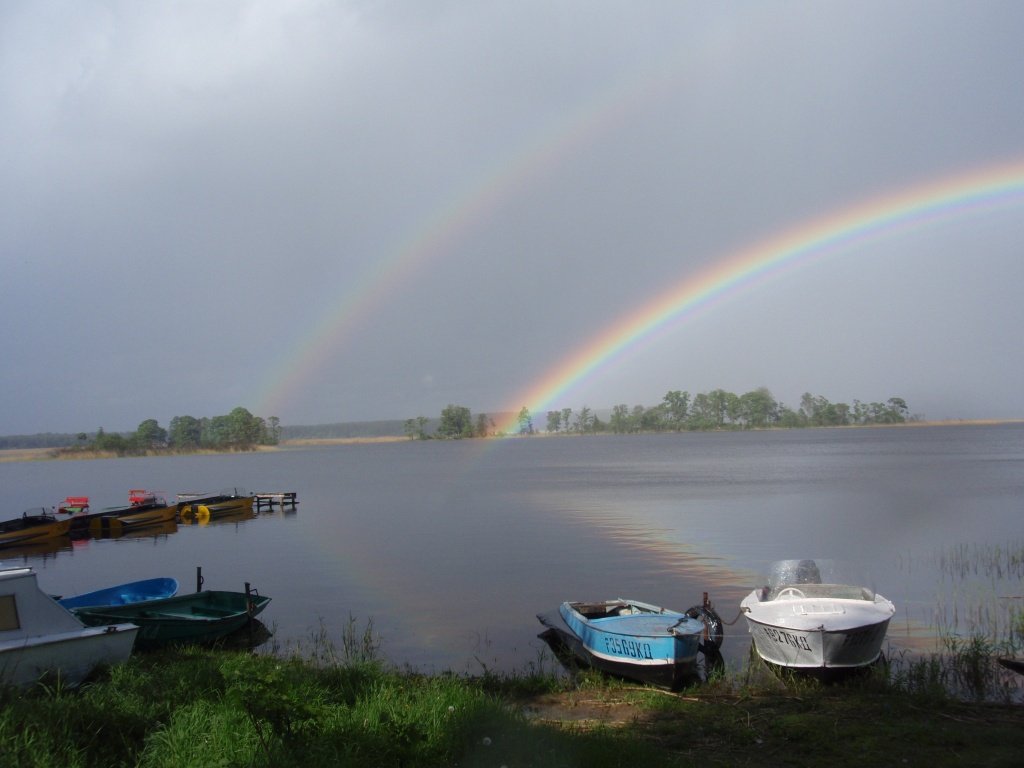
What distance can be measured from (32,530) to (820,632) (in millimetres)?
39071

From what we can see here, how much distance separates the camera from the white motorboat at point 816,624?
12.5 m

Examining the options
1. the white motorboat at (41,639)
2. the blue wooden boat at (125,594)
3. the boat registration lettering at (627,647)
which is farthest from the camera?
the blue wooden boat at (125,594)

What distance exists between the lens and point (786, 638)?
12.9 metres

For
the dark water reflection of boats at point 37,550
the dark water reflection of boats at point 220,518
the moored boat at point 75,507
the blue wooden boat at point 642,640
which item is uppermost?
the blue wooden boat at point 642,640

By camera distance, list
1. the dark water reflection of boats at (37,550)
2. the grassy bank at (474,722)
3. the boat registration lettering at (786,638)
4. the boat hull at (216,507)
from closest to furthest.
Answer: the grassy bank at (474,722) < the boat registration lettering at (786,638) < the dark water reflection of boats at (37,550) < the boat hull at (216,507)

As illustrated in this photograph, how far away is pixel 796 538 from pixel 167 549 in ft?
96.5

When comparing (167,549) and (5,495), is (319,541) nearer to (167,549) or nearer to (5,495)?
(167,549)

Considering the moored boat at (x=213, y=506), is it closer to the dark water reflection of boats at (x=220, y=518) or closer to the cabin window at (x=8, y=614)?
the dark water reflection of boats at (x=220, y=518)

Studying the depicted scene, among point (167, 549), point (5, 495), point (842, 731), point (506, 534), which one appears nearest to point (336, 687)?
point (842, 731)

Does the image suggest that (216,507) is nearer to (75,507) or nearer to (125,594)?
(75,507)

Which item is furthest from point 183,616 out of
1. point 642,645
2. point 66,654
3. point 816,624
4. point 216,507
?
point 216,507

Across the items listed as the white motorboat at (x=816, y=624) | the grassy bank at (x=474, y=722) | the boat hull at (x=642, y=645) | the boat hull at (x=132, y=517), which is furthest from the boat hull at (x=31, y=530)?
the white motorboat at (x=816, y=624)

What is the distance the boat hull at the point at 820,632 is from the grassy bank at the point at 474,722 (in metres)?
0.43

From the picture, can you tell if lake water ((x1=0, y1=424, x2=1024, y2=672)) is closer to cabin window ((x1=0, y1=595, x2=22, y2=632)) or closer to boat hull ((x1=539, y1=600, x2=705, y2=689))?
boat hull ((x1=539, y1=600, x2=705, y2=689))
